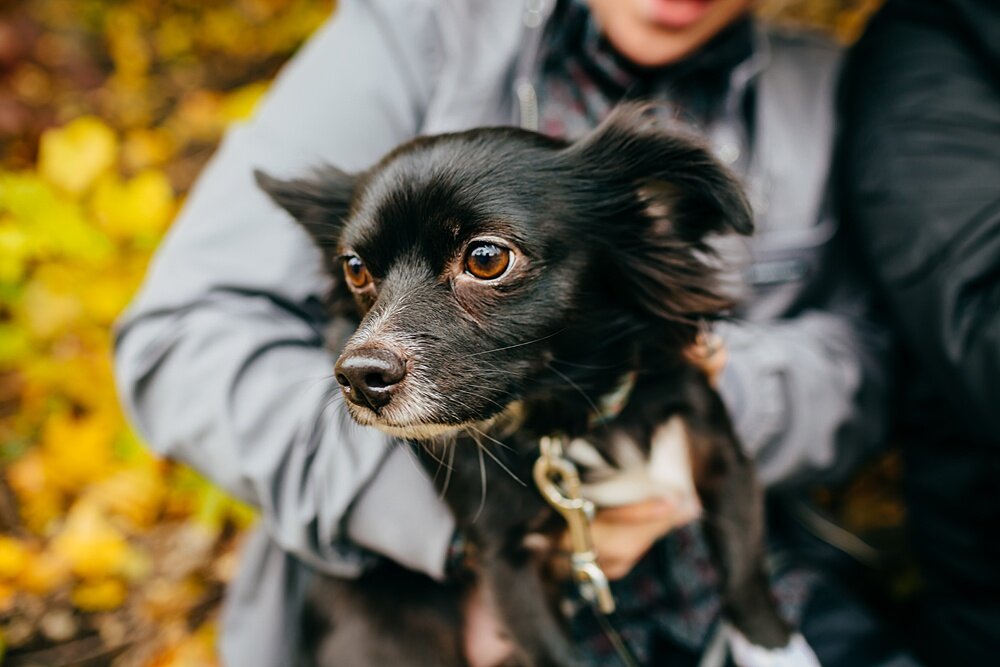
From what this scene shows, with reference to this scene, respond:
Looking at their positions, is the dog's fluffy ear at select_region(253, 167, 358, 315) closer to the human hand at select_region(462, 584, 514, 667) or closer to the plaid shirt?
the plaid shirt

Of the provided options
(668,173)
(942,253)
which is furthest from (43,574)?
(942,253)

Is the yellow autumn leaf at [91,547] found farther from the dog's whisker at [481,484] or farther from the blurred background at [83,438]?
the dog's whisker at [481,484]

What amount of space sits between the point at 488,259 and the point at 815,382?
1004mm

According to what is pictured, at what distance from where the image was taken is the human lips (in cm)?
159

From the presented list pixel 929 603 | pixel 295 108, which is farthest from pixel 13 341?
pixel 929 603

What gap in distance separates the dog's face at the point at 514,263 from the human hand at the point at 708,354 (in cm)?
6

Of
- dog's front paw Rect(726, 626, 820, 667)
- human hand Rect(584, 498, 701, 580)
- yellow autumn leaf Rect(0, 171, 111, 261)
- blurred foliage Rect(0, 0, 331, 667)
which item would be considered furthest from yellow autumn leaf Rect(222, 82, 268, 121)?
dog's front paw Rect(726, 626, 820, 667)

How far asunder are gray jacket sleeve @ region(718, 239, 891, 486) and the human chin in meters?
0.65

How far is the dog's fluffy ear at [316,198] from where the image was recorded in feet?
4.55

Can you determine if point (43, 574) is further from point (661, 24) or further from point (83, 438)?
point (661, 24)

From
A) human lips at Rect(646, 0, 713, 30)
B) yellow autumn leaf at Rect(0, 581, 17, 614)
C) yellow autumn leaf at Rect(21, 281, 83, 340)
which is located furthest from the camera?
yellow autumn leaf at Rect(21, 281, 83, 340)

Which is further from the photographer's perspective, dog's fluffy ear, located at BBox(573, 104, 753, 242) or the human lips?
the human lips

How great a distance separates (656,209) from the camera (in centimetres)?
136

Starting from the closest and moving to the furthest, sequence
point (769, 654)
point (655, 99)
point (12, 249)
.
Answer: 1. point (769, 654)
2. point (655, 99)
3. point (12, 249)
